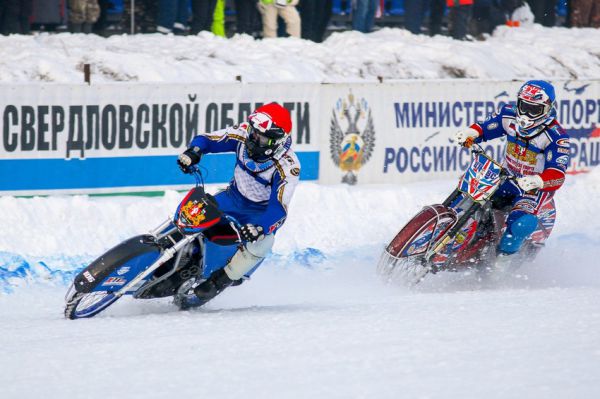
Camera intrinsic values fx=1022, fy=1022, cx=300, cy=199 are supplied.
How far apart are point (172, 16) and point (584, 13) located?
7762mm

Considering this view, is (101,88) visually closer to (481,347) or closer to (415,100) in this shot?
(415,100)

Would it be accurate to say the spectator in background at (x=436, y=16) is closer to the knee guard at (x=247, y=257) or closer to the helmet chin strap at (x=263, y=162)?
the helmet chin strap at (x=263, y=162)

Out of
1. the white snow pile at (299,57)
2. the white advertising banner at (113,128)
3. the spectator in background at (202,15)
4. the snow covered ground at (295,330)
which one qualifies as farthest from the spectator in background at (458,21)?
the snow covered ground at (295,330)

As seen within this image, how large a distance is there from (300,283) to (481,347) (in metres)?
3.95

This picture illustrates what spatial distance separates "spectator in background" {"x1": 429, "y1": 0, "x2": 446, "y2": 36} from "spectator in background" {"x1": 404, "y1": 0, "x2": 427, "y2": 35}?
0.59 m

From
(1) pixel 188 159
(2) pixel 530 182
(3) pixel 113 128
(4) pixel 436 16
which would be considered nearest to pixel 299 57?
(4) pixel 436 16

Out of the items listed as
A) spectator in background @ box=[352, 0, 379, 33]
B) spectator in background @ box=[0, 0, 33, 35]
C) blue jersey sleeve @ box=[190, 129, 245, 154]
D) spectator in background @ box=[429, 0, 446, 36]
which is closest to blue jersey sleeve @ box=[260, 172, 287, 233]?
blue jersey sleeve @ box=[190, 129, 245, 154]

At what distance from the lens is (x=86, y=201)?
11.4 meters

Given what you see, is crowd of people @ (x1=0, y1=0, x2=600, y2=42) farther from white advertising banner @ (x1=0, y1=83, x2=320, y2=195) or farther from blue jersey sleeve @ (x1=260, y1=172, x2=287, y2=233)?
blue jersey sleeve @ (x1=260, y1=172, x2=287, y2=233)

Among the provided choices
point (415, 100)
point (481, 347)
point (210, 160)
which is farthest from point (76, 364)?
point (415, 100)

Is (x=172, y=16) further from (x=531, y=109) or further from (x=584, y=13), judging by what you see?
(x=584, y=13)

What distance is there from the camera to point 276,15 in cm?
1541

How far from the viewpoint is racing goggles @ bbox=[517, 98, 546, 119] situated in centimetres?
893

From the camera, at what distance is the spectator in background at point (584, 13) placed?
1833cm
